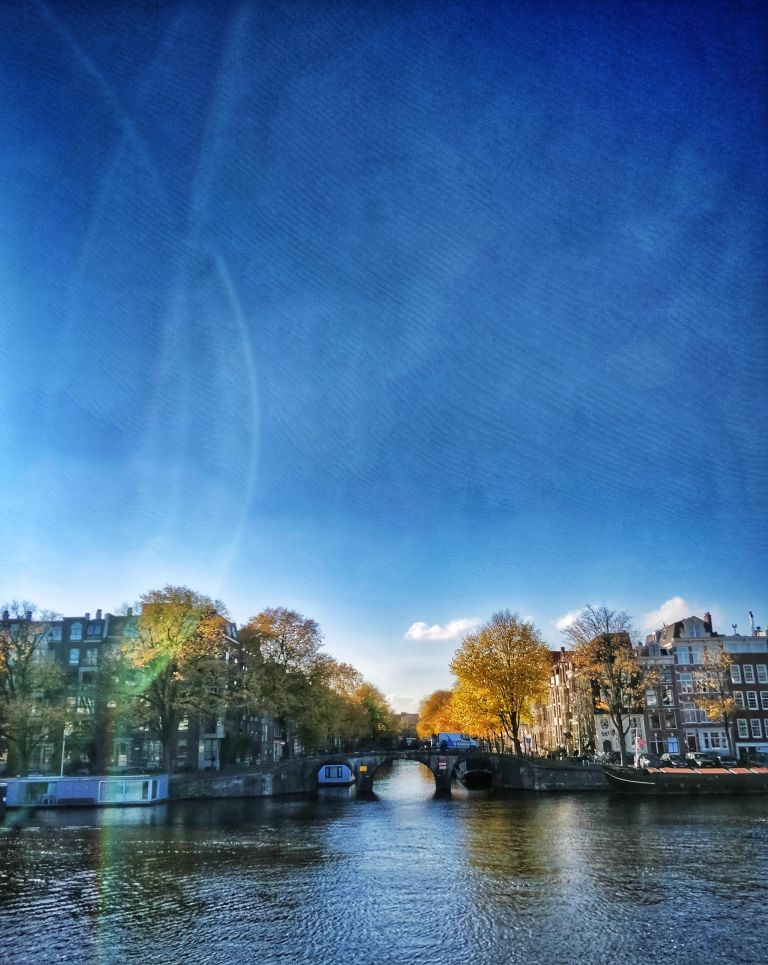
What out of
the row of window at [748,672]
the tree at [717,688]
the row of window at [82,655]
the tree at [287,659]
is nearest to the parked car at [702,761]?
the tree at [717,688]

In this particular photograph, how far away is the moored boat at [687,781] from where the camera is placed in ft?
235

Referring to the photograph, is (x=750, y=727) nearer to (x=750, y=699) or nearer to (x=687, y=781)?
(x=750, y=699)

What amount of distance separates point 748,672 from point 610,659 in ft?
98.6

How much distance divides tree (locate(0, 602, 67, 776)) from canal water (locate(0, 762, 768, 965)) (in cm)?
1912

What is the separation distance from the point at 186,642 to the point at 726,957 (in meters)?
59.0

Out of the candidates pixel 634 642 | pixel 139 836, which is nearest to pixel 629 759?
pixel 634 642

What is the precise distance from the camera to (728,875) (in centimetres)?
3391

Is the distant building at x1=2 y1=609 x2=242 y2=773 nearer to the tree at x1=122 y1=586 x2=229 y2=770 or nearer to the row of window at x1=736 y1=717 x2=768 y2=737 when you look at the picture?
the tree at x1=122 y1=586 x2=229 y2=770

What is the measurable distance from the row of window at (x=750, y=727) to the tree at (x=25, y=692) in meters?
82.6

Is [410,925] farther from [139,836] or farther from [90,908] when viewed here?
[139,836]

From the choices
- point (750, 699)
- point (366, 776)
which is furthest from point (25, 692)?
point (750, 699)

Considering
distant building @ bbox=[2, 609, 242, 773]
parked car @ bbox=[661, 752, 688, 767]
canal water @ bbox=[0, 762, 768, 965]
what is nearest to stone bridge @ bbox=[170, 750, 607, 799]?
distant building @ bbox=[2, 609, 242, 773]

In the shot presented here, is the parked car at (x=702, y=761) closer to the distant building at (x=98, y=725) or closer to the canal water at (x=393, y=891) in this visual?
the canal water at (x=393, y=891)

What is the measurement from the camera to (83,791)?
70562mm
